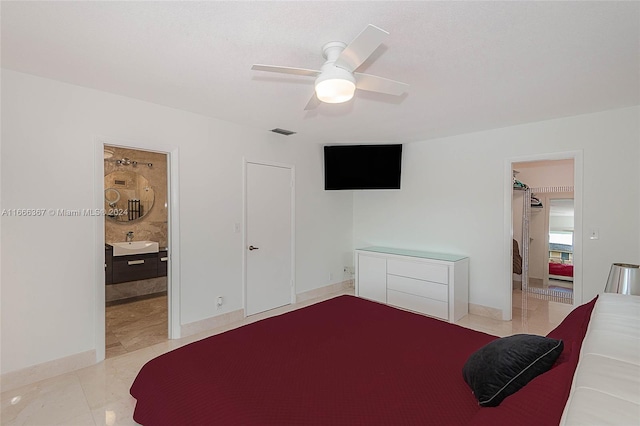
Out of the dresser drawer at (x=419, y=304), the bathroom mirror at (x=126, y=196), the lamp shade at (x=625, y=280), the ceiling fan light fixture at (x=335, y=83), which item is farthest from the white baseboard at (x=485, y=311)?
the bathroom mirror at (x=126, y=196)

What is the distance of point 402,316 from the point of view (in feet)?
7.94

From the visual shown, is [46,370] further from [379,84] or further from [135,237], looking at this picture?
[379,84]

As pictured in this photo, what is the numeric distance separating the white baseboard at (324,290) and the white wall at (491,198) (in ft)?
2.37

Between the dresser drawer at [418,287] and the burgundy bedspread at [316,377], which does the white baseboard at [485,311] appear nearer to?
the dresser drawer at [418,287]

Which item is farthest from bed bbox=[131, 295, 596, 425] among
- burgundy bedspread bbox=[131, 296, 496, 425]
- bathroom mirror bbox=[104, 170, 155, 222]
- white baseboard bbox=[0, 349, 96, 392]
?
bathroom mirror bbox=[104, 170, 155, 222]

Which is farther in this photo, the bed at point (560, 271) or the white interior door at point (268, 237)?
the bed at point (560, 271)

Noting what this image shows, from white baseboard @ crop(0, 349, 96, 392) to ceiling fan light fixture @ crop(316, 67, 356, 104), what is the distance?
2955 mm

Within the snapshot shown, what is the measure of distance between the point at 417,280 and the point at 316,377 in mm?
2830

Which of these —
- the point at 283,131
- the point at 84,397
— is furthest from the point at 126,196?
the point at 84,397

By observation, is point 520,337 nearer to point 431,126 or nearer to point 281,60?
point 281,60

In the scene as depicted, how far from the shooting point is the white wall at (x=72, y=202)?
2.40 metres

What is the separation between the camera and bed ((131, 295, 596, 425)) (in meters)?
1.25

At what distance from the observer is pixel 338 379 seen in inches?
61.9

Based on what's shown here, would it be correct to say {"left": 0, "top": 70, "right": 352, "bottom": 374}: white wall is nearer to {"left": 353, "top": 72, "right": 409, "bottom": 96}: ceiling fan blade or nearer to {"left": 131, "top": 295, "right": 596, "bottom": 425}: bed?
{"left": 131, "top": 295, "right": 596, "bottom": 425}: bed
